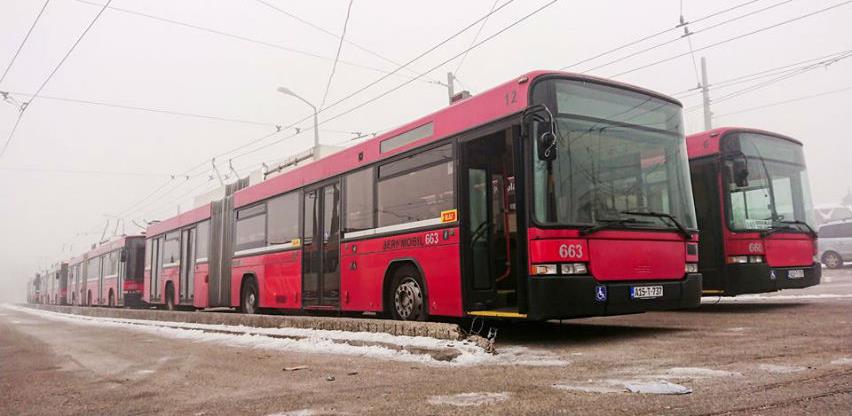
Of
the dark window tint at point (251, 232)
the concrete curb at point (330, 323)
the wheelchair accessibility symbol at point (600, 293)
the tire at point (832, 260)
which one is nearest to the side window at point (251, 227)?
the dark window tint at point (251, 232)

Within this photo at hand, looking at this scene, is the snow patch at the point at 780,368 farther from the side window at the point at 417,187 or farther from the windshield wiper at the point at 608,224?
the side window at the point at 417,187

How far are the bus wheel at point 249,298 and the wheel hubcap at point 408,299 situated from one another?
556 cm

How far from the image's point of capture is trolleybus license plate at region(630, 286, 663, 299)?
6.63m

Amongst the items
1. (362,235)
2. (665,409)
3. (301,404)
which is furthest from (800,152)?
(301,404)

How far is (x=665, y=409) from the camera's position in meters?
3.32

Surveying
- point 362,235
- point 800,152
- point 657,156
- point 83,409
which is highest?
point 800,152

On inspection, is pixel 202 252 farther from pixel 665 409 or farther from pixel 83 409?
pixel 665 409

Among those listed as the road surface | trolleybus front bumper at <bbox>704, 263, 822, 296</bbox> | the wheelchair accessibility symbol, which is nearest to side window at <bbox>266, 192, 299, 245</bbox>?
the road surface

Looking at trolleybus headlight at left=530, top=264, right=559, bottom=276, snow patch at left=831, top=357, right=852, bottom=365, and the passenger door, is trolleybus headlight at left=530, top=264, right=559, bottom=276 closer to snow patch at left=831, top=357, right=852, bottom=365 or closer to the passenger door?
snow patch at left=831, top=357, right=852, bottom=365

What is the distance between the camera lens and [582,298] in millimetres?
6238

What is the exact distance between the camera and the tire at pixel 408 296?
791 centimetres

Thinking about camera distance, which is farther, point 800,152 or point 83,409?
point 800,152

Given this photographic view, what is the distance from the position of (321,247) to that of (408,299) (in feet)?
9.14

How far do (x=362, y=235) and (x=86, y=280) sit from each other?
98.4 ft
